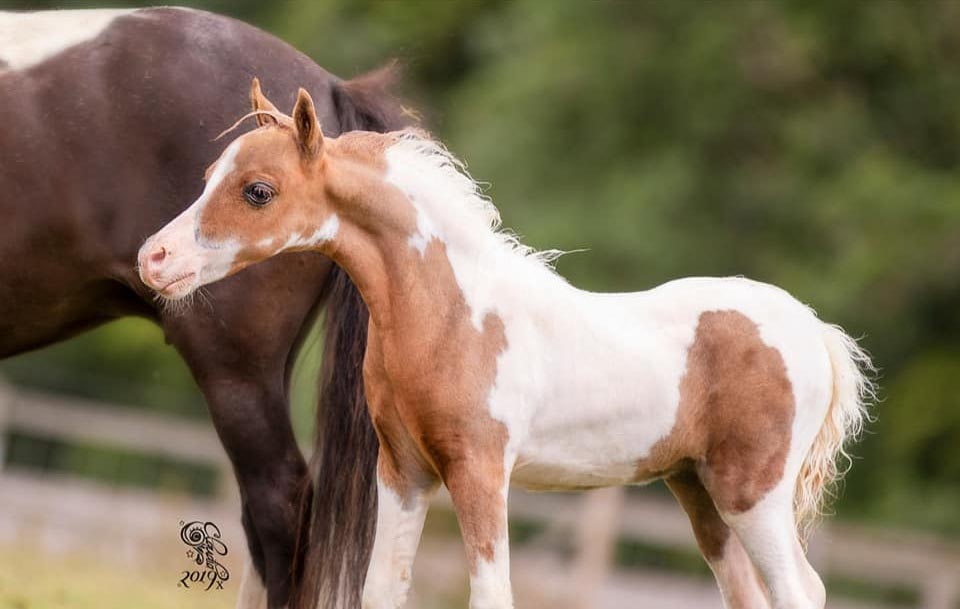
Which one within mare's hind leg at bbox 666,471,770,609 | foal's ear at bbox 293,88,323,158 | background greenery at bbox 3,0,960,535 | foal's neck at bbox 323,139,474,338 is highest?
background greenery at bbox 3,0,960,535

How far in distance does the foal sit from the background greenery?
9.07 meters

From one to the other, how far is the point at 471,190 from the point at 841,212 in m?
9.95

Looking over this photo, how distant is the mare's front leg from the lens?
4.14 meters

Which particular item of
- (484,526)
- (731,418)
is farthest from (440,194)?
(731,418)

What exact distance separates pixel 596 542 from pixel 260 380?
4989 mm

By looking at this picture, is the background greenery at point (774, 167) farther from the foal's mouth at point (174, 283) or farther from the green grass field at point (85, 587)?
the foal's mouth at point (174, 283)

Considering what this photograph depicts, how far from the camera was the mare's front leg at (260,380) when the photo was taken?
4.14m

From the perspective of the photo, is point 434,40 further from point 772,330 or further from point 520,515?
point 772,330

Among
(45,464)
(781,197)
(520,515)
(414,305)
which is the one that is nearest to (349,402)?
(414,305)

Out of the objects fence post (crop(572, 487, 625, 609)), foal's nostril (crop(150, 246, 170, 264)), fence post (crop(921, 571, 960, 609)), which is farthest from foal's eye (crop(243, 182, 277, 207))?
fence post (crop(921, 571, 960, 609))

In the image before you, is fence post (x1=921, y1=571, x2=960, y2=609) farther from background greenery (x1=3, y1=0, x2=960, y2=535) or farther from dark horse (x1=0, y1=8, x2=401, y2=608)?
dark horse (x1=0, y1=8, x2=401, y2=608)

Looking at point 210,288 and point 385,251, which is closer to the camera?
point 385,251

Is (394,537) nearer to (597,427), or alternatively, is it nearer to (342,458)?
(597,427)

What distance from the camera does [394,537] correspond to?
3504 millimetres
